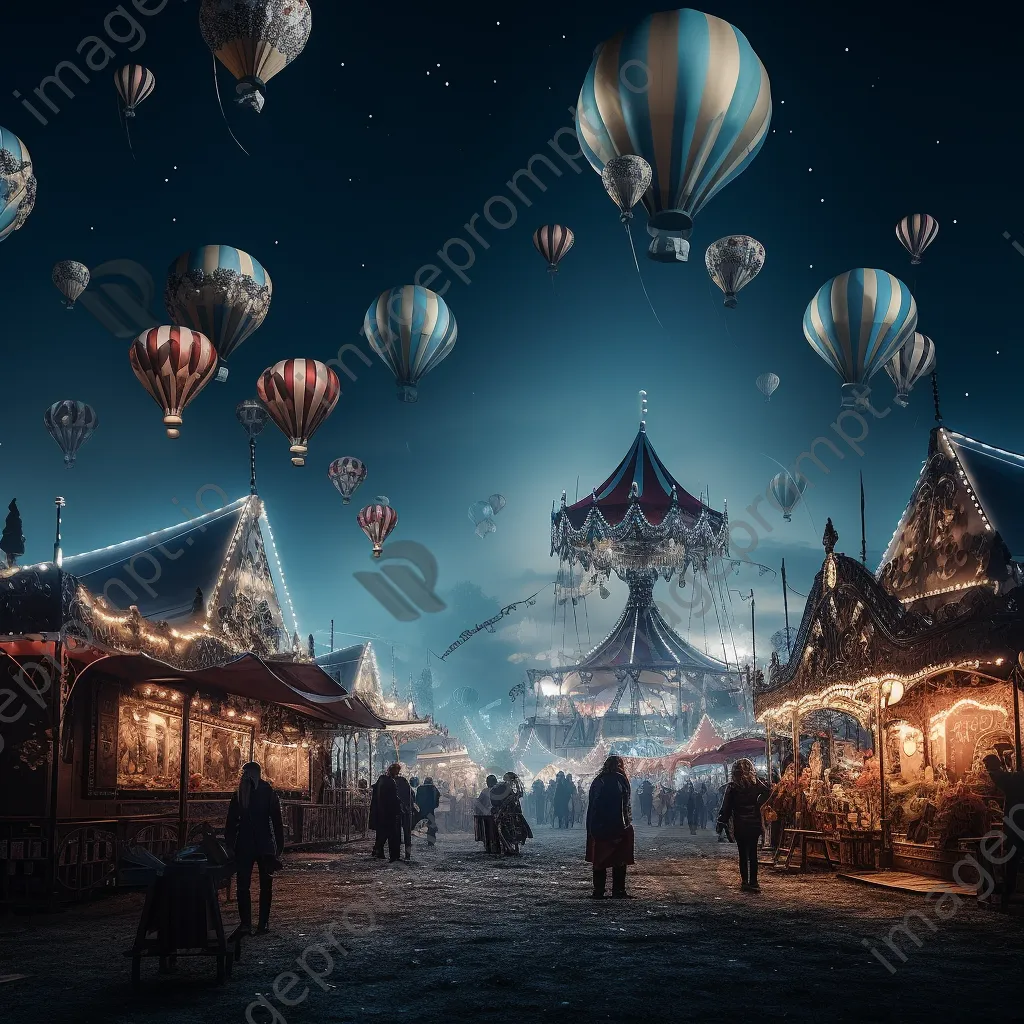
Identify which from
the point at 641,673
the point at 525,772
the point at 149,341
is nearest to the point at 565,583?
the point at 641,673

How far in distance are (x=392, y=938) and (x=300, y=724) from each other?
17443 mm

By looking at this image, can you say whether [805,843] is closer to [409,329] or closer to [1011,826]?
[1011,826]

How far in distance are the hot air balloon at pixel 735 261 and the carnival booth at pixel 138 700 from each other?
1158cm

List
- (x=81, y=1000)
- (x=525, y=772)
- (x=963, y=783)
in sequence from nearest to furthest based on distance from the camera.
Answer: (x=81, y=1000), (x=963, y=783), (x=525, y=772)

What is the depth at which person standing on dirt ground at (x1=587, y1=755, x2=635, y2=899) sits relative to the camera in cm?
1174

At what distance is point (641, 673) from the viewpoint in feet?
147

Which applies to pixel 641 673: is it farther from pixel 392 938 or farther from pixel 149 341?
pixel 392 938

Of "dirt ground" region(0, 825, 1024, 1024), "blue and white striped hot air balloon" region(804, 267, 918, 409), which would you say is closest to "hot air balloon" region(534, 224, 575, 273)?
"blue and white striped hot air balloon" region(804, 267, 918, 409)

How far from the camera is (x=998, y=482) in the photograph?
51.8 feet

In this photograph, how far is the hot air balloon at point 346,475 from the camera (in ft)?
93.3

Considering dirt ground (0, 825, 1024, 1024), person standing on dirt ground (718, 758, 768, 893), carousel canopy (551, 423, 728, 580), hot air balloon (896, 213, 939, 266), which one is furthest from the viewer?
carousel canopy (551, 423, 728, 580)

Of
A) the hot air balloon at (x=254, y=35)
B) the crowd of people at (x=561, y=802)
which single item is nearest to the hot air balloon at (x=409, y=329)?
the hot air balloon at (x=254, y=35)

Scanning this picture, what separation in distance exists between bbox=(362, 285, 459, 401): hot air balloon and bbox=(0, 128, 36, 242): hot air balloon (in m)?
6.55

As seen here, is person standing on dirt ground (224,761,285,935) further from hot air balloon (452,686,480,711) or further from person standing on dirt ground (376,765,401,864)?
hot air balloon (452,686,480,711)
